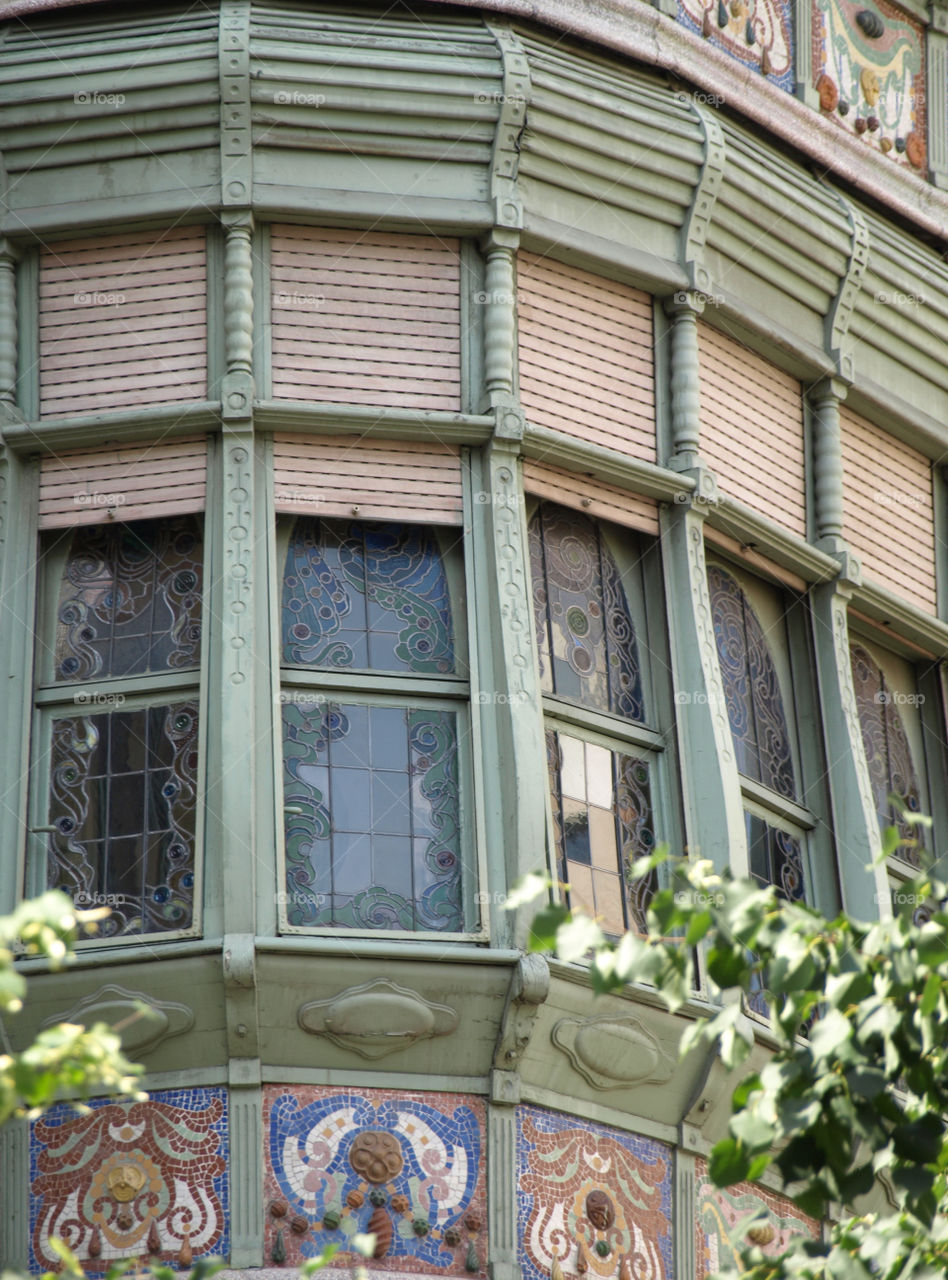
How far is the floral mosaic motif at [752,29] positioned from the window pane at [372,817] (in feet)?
16.7

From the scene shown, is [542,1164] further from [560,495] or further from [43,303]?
[43,303]

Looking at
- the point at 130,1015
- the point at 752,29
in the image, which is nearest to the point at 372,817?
the point at 130,1015

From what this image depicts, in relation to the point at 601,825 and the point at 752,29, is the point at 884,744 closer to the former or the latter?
the point at 601,825

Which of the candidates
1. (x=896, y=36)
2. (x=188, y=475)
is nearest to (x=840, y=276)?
(x=896, y=36)

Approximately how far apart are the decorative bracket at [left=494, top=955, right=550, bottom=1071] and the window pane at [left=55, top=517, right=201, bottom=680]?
2.62m

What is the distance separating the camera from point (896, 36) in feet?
58.1

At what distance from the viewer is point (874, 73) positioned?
685 inches

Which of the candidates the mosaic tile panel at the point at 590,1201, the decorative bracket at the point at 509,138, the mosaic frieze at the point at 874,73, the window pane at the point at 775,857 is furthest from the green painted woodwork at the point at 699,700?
the mosaic frieze at the point at 874,73

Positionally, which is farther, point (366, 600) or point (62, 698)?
point (366, 600)

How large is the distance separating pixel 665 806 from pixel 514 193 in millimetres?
3704

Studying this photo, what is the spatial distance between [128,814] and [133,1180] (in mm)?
2069

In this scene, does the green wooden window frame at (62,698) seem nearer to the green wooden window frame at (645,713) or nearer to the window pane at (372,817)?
the window pane at (372,817)

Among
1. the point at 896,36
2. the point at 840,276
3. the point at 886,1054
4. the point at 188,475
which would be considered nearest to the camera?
the point at 886,1054

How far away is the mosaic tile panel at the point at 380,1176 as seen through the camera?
12.6 metres
